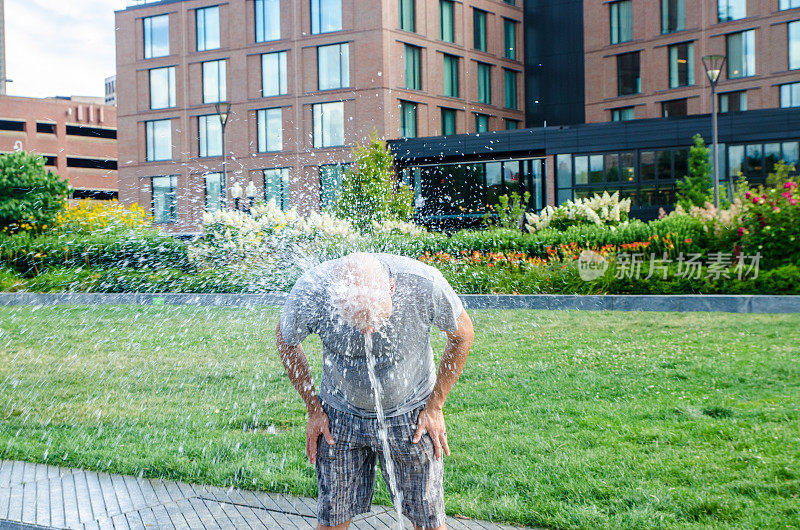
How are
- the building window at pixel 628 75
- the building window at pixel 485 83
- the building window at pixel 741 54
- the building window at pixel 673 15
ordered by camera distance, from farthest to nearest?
the building window at pixel 485 83
the building window at pixel 628 75
the building window at pixel 673 15
the building window at pixel 741 54

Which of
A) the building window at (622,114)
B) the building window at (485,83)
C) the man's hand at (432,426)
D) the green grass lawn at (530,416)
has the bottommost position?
the green grass lawn at (530,416)

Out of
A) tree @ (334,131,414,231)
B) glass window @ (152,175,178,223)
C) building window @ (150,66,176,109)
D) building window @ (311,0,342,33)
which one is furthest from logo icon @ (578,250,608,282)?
building window @ (150,66,176,109)

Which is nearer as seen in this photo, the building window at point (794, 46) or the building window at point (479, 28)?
the building window at point (794, 46)

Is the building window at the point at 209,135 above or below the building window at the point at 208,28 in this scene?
below

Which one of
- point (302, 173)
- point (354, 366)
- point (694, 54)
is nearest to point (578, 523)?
point (354, 366)

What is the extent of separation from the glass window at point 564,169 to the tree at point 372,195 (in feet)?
32.7

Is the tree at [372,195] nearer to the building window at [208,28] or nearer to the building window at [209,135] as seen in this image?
the building window at [209,135]

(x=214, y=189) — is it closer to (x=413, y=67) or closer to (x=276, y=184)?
(x=276, y=184)

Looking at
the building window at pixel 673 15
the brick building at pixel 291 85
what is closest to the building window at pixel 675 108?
the building window at pixel 673 15

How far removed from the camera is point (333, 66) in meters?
42.3

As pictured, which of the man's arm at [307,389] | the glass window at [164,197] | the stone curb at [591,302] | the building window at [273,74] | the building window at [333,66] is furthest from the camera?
the glass window at [164,197]

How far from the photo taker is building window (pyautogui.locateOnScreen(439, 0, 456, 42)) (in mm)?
43781

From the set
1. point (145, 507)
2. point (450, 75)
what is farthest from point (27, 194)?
point (450, 75)

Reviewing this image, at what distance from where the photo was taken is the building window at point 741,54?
1622 inches
